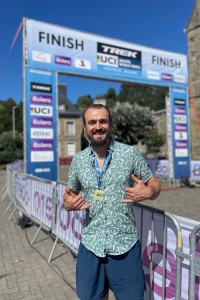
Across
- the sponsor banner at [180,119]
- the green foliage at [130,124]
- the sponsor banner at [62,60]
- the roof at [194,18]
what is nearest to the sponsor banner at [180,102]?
the sponsor banner at [180,119]

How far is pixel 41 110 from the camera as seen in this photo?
999 cm

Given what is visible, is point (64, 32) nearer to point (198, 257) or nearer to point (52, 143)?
point (52, 143)

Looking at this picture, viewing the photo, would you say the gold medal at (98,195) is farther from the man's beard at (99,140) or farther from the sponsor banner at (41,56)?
the sponsor banner at (41,56)

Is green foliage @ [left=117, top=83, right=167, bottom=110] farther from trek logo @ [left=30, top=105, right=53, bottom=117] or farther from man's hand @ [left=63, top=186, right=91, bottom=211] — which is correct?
man's hand @ [left=63, top=186, right=91, bottom=211]

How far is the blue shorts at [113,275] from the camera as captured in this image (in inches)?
88.2

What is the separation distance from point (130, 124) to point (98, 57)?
25667 millimetres

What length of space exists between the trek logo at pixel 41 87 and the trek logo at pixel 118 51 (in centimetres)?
302

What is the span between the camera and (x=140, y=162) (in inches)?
91.0

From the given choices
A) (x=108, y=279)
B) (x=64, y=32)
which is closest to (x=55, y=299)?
(x=108, y=279)

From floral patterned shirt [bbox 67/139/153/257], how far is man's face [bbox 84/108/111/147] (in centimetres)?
12

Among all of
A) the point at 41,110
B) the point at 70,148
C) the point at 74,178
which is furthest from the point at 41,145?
the point at 70,148

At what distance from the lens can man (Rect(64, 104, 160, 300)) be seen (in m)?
2.24

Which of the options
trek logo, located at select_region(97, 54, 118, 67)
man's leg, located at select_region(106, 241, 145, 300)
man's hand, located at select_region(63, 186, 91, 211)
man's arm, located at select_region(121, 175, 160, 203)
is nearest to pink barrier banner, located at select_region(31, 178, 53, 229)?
man's hand, located at select_region(63, 186, 91, 211)

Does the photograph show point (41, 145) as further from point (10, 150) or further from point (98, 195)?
point (10, 150)
